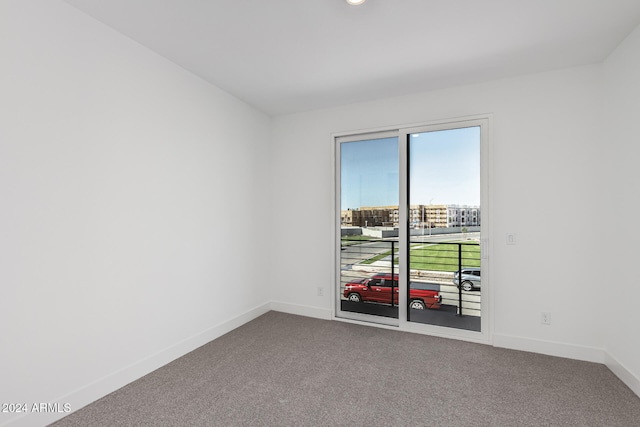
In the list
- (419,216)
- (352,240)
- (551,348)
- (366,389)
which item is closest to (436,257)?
(419,216)

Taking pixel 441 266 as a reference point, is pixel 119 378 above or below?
below

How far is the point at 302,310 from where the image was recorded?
3879 mm

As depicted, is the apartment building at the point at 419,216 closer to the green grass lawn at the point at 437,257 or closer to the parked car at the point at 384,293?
the green grass lawn at the point at 437,257

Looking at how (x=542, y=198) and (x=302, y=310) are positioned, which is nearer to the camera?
(x=542, y=198)

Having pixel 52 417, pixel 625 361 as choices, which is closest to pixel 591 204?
pixel 625 361

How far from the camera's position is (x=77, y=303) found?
198 cm

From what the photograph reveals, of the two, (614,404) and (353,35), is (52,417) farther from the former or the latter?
(614,404)

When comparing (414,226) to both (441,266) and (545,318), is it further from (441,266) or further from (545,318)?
(545,318)

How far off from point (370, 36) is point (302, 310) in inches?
124

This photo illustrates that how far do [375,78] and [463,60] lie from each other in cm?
79

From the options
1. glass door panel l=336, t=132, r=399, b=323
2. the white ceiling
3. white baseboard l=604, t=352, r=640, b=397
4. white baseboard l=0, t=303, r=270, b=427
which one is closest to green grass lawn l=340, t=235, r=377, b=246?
glass door panel l=336, t=132, r=399, b=323

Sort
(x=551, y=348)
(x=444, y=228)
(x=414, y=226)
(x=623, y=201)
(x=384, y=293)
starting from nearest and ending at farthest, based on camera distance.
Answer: (x=623, y=201), (x=551, y=348), (x=444, y=228), (x=414, y=226), (x=384, y=293)

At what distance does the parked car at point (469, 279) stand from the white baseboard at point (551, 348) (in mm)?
538

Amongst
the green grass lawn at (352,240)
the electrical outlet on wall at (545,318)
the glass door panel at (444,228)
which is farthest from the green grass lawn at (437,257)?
the electrical outlet on wall at (545,318)
